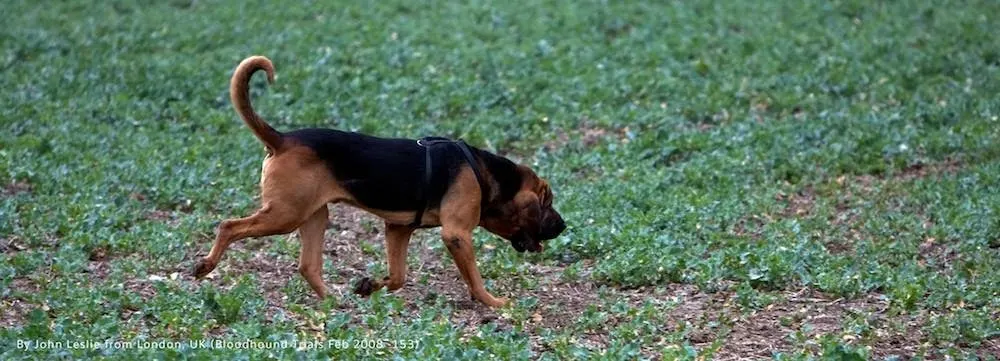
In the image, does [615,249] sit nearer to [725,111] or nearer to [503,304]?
[503,304]

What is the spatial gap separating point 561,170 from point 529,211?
3276 mm

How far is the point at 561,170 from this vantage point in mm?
11695

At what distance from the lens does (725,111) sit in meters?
13.3

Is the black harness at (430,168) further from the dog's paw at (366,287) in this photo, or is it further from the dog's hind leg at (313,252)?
the dog's hind leg at (313,252)

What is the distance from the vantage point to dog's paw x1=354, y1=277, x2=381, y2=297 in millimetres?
8320

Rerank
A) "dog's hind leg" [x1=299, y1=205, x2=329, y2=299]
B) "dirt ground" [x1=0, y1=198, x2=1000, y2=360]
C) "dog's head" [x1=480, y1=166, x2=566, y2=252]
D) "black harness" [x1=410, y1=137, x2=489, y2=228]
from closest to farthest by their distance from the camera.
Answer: "dirt ground" [x1=0, y1=198, x2=1000, y2=360]
"black harness" [x1=410, y1=137, x2=489, y2=228]
"dog's hind leg" [x1=299, y1=205, x2=329, y2=299]
"dog's head" [x1=480, y1=166, x2=566, y2=252]

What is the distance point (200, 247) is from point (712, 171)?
4182mm

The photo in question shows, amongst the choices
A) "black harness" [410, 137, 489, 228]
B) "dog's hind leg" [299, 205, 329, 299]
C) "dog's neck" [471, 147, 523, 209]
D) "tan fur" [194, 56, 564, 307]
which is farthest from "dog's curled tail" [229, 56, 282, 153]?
"dog's neck" [471, 147, 523, 209]

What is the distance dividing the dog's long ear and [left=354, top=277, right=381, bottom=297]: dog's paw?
2.99 ft

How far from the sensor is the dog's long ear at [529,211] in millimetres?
8430

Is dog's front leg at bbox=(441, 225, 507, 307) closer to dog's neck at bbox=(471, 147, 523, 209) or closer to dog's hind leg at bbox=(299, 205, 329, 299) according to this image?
dog's neck at bbox=(471, 147, 523, 209)

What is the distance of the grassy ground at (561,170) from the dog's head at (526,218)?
1.00 feet

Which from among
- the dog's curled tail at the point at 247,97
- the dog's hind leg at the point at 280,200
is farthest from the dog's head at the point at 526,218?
the dog's curled tail at the point at 247,97

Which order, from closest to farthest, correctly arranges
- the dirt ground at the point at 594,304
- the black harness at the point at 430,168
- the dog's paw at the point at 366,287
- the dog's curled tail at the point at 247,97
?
the dirt ground at the point at 594,304 < the dog's curled tail at the point at 247,97 < the black harness at the point at 430,168 < the dog's paw at the point at 366,287
